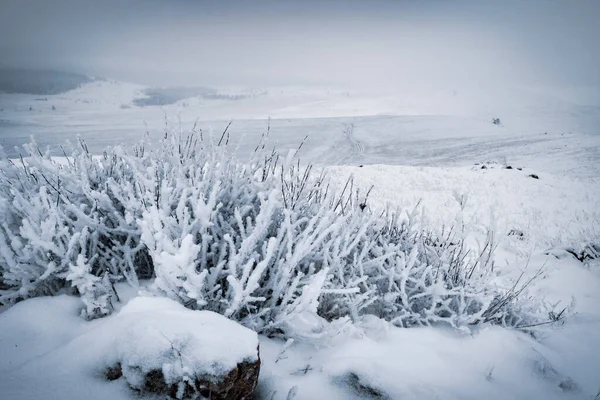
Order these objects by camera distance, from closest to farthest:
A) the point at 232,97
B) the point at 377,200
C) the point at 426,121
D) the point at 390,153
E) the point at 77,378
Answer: the point at 77,378 → the point at 377,200 → the point at 390,153 → the point at 426,121 → the point at 232,97

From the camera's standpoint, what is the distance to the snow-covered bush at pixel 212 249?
1.74m

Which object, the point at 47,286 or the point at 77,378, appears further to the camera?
the point at 47,286

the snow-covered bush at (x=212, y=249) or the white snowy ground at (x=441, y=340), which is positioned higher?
the snow-covered bush at (x=212, y=249)

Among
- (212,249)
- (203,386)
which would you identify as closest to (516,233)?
(212,249)

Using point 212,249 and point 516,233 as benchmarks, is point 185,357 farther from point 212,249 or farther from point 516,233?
point 516,233

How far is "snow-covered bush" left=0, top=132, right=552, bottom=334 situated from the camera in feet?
5.72

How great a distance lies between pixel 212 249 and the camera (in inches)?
79.7

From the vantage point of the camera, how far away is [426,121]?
4816cm

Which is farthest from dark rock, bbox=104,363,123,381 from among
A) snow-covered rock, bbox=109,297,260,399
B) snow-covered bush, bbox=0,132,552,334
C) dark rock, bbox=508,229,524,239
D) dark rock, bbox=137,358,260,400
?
dark rock, bbox=508,229,524,239

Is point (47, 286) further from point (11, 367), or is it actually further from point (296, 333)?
point (296, 333)

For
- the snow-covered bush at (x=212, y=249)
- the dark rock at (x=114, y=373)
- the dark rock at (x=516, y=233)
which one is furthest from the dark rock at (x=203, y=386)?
the dark rock at (x=516, y=233)

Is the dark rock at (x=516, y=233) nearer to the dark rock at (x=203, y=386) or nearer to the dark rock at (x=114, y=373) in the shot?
the dark rock at (x=203, y=386)

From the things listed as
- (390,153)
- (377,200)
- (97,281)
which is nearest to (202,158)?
(97,281)

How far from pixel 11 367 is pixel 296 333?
1.16 m
